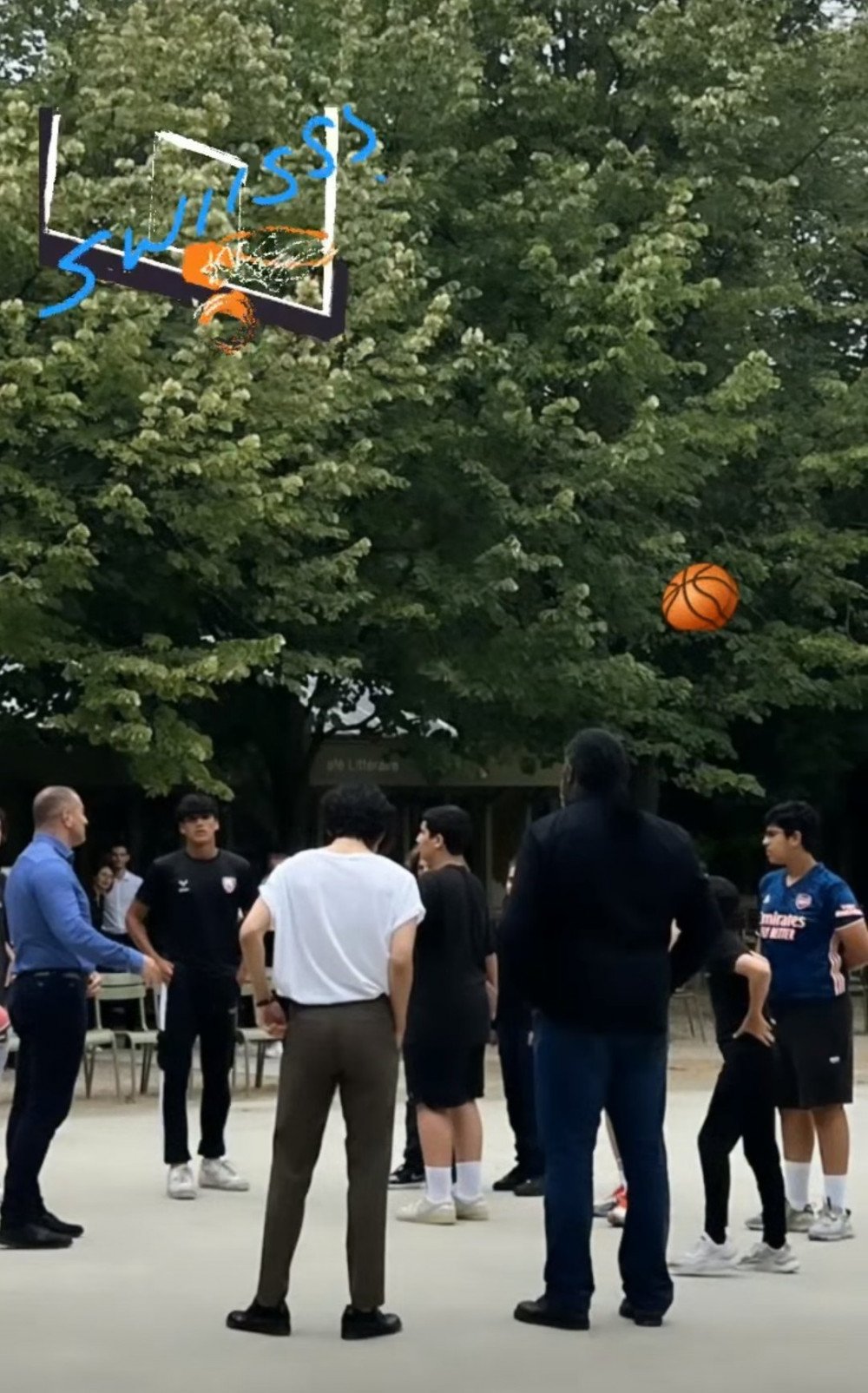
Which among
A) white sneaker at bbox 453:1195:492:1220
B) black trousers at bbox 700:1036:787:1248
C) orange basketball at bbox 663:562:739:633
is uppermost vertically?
orange basketball at bbox 663:562:739:633

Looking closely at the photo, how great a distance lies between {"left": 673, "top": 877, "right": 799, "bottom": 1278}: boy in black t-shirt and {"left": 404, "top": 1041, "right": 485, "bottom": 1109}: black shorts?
1845 millimetres

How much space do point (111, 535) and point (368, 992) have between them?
58.5 feet

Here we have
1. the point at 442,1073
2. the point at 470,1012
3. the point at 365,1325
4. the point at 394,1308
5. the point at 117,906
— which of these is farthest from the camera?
the point at 117,906

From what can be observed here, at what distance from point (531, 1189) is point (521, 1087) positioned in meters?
0.53

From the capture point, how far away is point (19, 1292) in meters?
10.3

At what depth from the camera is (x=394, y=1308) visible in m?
10.0

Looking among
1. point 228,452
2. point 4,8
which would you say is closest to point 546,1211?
point 228,452

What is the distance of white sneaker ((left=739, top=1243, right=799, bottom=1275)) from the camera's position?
35.8 feet

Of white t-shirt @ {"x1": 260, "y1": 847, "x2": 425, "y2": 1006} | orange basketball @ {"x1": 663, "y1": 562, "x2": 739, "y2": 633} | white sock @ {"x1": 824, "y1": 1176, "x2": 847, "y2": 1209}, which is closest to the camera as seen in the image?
white t-shirt @ {"x1": 260, "y1": 847, "x2": 425, "y2": 1006}

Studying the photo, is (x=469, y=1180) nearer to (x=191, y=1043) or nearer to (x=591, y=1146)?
(x=191, y=1043)

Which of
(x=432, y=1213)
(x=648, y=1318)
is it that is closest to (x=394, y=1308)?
(x=648, y=1318)

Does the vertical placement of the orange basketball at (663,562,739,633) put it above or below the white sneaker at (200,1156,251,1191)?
above

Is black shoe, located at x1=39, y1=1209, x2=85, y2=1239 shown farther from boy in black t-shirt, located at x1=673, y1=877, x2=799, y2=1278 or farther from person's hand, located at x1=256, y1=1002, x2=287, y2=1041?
boy in black t-shirt, located at x1=673, y1=877, x2=799, y2=1278

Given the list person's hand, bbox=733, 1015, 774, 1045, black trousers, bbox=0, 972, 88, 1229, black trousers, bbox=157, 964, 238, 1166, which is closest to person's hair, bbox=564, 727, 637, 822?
person's hand, bbox=733, 1015, 774, 1045
